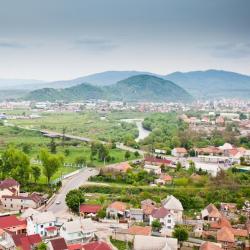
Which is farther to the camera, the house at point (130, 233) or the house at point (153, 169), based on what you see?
the house at point (153, 169)

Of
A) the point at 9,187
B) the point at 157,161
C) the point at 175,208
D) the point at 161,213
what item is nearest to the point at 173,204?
the point at 175,208

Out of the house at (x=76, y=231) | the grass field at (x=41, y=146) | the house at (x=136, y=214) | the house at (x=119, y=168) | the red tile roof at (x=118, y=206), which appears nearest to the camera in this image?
the house at (x=76, y=231)

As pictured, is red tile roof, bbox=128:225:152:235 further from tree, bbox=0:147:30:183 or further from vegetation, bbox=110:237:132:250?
tree, bbox=0:147:30:183

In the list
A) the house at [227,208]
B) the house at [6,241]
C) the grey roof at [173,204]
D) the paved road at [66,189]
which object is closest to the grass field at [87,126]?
the paved road at [66,189]

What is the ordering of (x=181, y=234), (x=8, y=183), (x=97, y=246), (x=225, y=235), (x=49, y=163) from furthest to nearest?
(x=49, y=163)
(x=8, y=183)
(x=225, y=235)
(x=181, y=234)
(x=97, y=246)

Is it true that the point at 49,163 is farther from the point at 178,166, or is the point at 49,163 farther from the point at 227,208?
the point at 227,208

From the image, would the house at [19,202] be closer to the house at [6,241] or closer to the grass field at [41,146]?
the grass field at [41,146]
